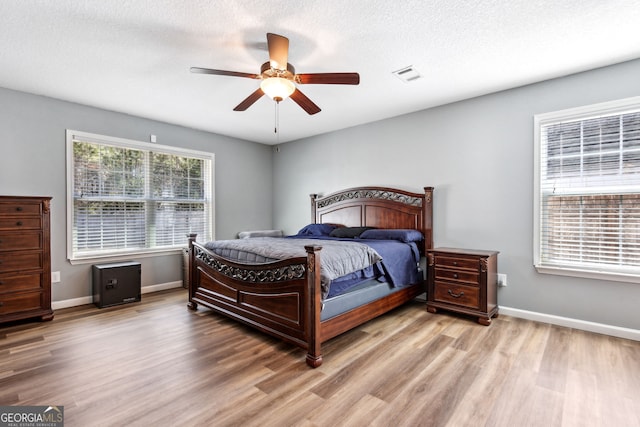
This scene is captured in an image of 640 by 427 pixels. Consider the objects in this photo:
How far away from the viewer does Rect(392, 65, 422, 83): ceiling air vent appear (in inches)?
114

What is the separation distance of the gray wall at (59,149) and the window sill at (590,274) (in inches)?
180

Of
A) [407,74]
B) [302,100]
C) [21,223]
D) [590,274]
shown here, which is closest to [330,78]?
[302,100]

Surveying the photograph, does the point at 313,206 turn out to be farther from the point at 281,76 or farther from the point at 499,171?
the point at 281,76

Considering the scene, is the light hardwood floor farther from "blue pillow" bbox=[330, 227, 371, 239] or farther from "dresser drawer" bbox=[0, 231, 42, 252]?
"blue pillow" bbox=[330, 227, 371, 239]

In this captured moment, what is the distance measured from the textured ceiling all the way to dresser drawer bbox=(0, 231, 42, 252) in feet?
5.19

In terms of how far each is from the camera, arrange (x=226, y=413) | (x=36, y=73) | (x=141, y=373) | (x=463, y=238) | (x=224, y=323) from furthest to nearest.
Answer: (x=463, y=238)
(x=224, y=323)
(x=36, y=73)
(x=141, y=373)
(x=226, y=413)

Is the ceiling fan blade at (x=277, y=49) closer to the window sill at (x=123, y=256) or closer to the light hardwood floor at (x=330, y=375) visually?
the light hardwood floor at (x=330, y=375)

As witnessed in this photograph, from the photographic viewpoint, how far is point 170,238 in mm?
4672

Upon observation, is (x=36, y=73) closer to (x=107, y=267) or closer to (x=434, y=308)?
(x=107, y=267)

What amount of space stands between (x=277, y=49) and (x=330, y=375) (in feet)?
7.69

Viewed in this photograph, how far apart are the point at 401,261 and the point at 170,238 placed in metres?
3.47

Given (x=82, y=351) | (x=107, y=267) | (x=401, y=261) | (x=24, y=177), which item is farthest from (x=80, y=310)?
(x=401, y=261)

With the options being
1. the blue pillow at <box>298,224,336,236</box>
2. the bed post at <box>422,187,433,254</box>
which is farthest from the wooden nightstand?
the blue pillow at <box>298,224,336,236</box>

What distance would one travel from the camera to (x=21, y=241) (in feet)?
10.2
